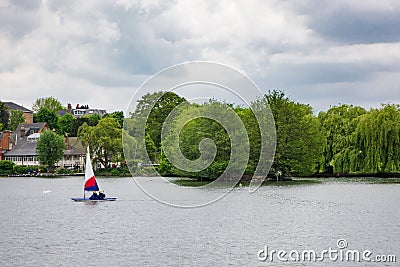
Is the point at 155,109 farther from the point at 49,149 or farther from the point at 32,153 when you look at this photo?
the point at 32,153

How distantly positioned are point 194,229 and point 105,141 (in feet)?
220

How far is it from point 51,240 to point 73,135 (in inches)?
4747

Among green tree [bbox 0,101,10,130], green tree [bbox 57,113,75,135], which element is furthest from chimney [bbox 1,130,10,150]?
green tree [bbox 57,113,75,135]

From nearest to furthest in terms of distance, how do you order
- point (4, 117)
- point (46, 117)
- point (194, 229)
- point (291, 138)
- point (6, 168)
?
point (194, 229)
point (291, 138)
point (6, 168)
point (4, 117)
point (46, 117)

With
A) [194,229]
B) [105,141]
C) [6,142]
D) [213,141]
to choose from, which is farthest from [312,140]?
[6,142]

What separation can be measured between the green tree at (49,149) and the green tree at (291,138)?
44.7 m

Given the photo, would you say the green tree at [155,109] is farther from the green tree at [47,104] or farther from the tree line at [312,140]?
the green tree at [47,104]

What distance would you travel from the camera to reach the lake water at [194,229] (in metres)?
26.9

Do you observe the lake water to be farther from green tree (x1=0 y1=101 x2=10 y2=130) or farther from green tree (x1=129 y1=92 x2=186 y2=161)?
green tree (x1=0 y1=101 x2=10 y2=130)

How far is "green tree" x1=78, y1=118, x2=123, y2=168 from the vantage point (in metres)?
100

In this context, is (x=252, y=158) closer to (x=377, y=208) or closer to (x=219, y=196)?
(x=219, y=196)

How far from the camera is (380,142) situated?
7425cm

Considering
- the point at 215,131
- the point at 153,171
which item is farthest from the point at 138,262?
the point at 153,171

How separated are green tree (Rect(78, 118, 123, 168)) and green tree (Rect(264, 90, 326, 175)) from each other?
30458 millimetres
